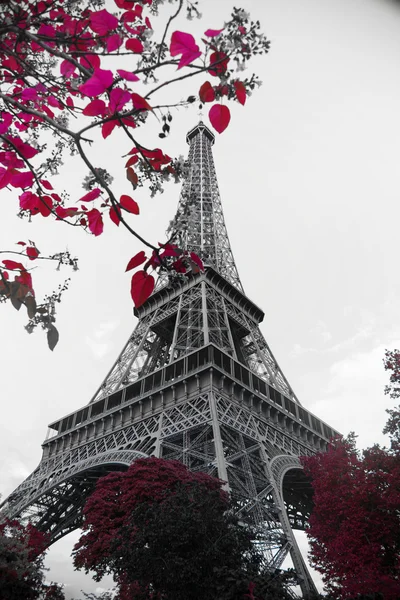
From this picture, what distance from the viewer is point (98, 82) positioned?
3.44m

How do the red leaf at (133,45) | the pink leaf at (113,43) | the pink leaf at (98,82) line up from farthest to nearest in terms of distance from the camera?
the red leaf at (133,45) → the pink leaf at (113,43) → the pink leaf at (98,82)

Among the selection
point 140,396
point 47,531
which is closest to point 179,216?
point 140,396

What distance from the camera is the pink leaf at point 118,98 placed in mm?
3488

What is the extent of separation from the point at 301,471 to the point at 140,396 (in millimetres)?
10578

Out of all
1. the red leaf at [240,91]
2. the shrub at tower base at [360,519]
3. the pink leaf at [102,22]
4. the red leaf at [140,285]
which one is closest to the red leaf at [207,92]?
the red leaf at [240,91]

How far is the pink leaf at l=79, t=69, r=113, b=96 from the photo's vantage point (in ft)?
11.3

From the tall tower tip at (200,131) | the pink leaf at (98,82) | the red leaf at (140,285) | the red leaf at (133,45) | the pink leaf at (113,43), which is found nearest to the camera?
the pink leaf at (98,82)

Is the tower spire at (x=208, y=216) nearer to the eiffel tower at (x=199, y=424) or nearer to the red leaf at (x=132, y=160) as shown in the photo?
the eiffel tower at (x=199, y=424)

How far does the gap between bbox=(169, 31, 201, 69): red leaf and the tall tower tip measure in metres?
63.1

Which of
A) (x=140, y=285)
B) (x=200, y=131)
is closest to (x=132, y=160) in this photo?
(x=140, y=285)

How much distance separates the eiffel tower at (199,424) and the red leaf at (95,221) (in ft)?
35.8

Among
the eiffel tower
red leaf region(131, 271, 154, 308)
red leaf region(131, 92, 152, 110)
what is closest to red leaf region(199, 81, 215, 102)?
red leaf region(131, 92, 152, 110)

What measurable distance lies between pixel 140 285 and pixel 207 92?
72.3 inches

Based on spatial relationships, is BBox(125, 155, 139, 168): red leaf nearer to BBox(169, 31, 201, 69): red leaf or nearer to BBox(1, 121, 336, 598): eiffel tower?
BBox(169, 31, 201, 69): red leaf
